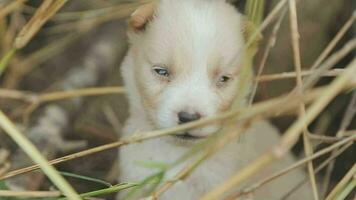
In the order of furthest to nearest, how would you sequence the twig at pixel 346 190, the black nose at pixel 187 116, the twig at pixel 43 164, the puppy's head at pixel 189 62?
the puppy's head at pixel 189 62 < the black nose at pixel 187 116 < the twig at pixel 346 190 < the twig at pixel 43 164

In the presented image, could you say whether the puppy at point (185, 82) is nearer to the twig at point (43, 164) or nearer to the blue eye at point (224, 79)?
the blue eye at point (224, 79)

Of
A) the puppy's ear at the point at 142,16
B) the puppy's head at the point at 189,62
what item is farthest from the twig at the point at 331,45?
the puppy's ear at the point at 142,16

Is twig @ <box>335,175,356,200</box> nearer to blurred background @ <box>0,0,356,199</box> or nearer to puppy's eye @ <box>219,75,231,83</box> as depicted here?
puppy's eye @ <box>219,75,231,83</box>

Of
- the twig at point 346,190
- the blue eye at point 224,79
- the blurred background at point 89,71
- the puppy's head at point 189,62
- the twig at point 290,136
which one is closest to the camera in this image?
the twig at point 290,136

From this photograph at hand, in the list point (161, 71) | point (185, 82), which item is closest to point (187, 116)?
point (185, 82)

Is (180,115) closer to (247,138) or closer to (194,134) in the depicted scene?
(194,134)

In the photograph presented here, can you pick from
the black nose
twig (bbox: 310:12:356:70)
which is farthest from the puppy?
twig (bbox: 310:12:356:70)
